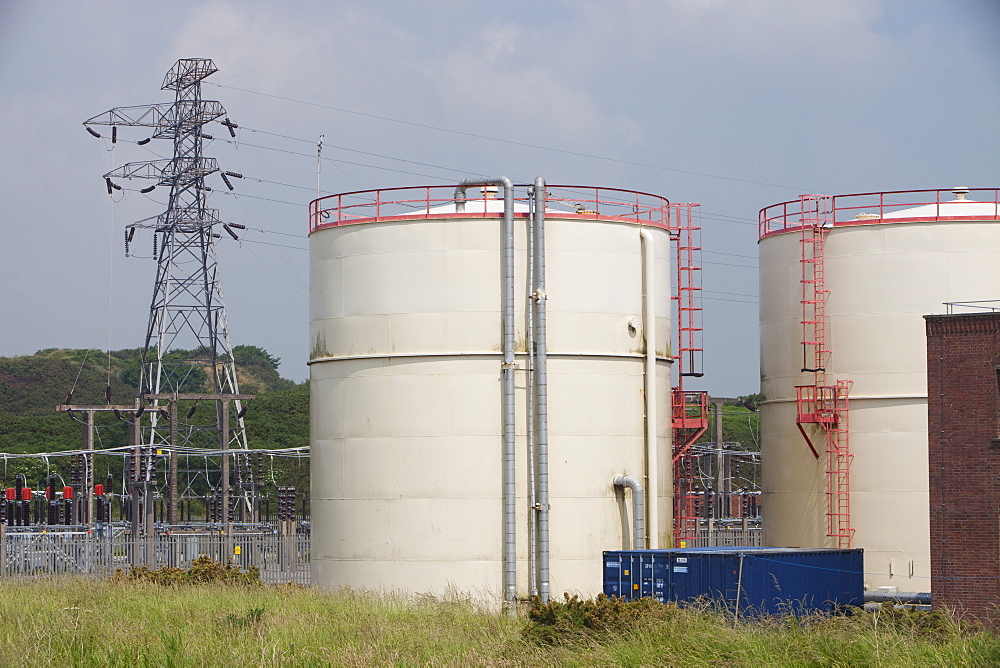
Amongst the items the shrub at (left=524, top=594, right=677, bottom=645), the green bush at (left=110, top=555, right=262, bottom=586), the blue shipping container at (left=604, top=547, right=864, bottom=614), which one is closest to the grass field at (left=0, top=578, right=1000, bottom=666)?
the shrub at (left=524, top=594, right=677, bottom=645)

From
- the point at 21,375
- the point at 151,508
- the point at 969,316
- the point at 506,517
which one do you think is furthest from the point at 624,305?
the point at 21,375

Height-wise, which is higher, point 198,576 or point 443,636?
point 443,636

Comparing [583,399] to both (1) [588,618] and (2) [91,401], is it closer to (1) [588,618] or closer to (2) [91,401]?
(1) [588,618]

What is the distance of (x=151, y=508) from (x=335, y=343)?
14.8 metres

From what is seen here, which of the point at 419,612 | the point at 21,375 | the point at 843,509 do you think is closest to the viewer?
the point at 419,612

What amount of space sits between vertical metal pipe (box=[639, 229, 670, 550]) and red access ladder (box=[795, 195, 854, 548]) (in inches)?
176

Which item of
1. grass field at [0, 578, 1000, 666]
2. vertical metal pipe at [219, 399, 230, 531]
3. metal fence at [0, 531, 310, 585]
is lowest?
metal fence at [0, 531, 310, 585]

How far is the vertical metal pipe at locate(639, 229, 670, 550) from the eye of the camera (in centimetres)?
2859

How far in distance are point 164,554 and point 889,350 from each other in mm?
21210

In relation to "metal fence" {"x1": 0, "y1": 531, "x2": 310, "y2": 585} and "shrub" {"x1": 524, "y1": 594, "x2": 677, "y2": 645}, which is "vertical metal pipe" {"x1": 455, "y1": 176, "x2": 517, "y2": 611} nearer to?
"shrub" {"x1": 524, "y1": 594, "x2": 677, "y2": 645}

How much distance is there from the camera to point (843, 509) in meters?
31.0

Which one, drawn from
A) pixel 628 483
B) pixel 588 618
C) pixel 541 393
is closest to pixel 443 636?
pixel 588 618

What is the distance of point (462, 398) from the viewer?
27.6 metres

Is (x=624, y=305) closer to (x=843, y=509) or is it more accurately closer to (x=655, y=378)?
(x=655, y=378)
